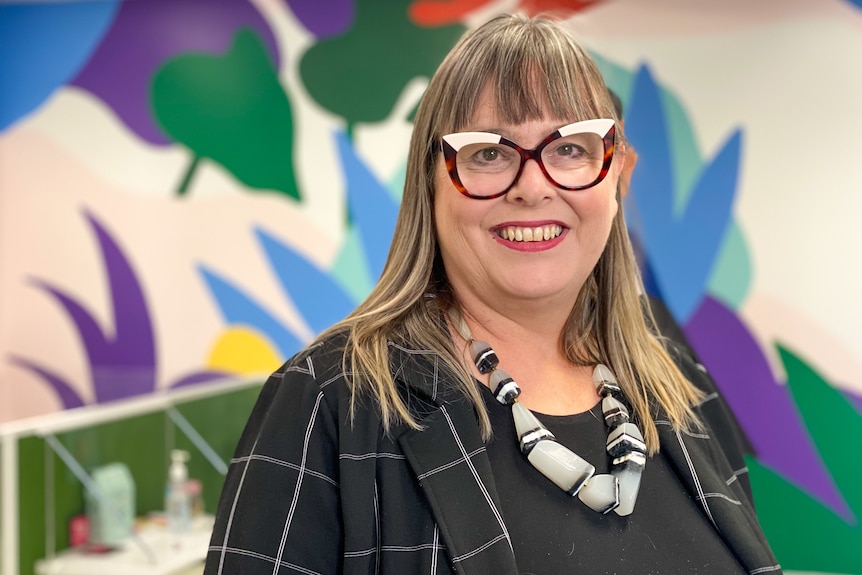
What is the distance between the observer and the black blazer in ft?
2.95

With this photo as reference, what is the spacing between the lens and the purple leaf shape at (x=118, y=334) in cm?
433

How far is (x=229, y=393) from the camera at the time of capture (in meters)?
3.23

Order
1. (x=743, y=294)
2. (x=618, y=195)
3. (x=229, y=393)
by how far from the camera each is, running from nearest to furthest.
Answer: (x=618, y=195) → (x=229, y=393) → (x=743, y=294)

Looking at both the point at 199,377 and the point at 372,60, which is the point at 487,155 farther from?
the point at 199,377

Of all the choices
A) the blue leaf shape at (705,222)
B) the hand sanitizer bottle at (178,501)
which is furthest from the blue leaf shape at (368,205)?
the hand sanitizer bottle at (178,501)

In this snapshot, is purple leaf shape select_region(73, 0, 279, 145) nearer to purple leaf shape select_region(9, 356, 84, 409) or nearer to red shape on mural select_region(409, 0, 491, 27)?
red shape on mural select_region(409, 0, 491, 27)

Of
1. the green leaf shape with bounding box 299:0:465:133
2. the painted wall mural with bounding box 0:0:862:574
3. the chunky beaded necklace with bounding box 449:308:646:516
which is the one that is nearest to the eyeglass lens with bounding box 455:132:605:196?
the chunky beaded necklace with bounding box 449:308:646:516

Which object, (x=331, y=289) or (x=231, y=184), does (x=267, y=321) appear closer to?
(x=331, y=289)

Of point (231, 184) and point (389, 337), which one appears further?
point (231, 184)

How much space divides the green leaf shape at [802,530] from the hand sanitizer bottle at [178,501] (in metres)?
2.22

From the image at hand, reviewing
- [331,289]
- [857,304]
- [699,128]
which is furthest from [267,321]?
[857,304]

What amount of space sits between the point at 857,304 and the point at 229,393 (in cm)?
242

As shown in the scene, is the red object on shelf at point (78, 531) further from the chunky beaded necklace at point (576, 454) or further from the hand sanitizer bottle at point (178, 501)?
the chunky beaded necklace at point (576, 454)

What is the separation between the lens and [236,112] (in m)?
4.13
